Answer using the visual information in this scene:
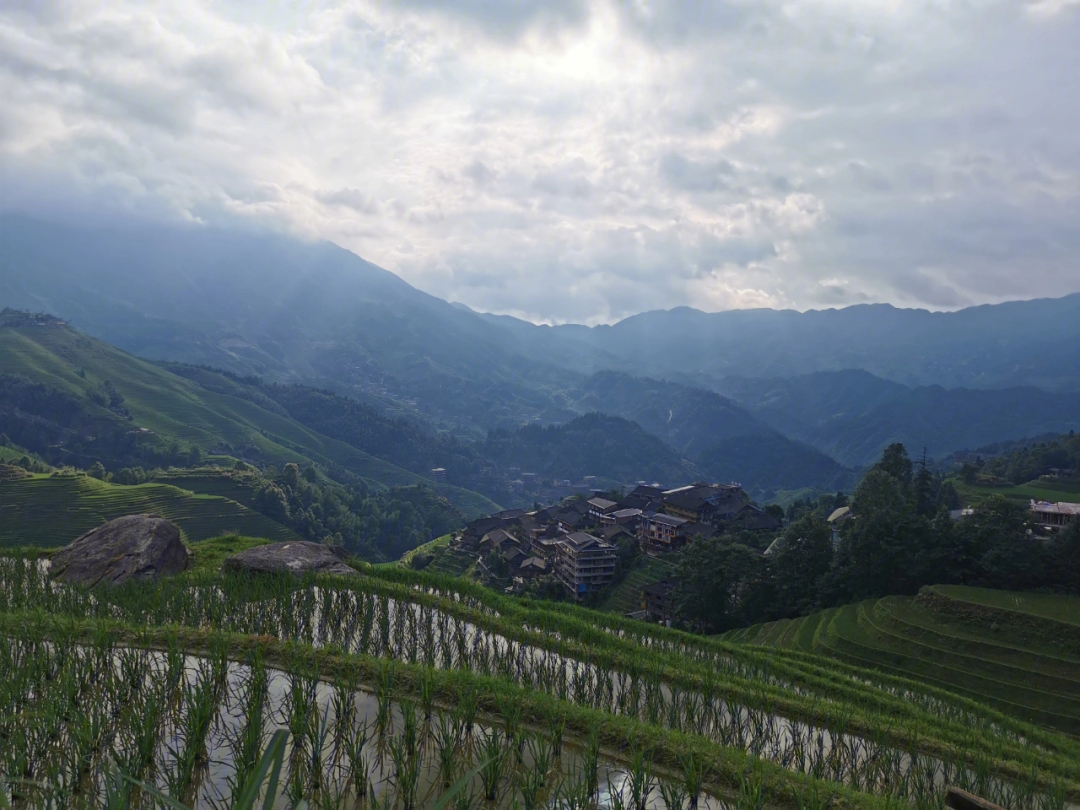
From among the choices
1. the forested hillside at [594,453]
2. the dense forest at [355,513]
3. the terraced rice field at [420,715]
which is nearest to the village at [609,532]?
the dense forest at [355,513]

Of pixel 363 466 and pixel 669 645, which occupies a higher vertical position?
pixel 669 645

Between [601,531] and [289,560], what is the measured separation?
46370 millimetres

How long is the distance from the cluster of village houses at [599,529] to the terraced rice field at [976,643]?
21562 mm

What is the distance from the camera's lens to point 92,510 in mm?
48875

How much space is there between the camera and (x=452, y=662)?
9547 millimetres

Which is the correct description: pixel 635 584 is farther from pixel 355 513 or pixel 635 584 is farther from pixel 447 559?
pixel 355 513

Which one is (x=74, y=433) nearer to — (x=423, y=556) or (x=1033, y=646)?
(x=423, y=556)

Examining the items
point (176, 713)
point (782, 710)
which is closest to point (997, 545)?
point (782, 710)

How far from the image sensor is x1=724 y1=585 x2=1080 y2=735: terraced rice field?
64.4ft

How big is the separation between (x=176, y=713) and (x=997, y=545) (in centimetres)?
3525

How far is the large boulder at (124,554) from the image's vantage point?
13882 millimetres

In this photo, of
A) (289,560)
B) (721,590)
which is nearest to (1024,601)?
(721,590)

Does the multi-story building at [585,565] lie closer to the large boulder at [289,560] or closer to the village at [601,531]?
the village at [601,531]

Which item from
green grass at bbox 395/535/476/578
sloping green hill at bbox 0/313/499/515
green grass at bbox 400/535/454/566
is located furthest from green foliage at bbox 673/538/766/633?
sloping green hill at bbox 0/313/499/515
